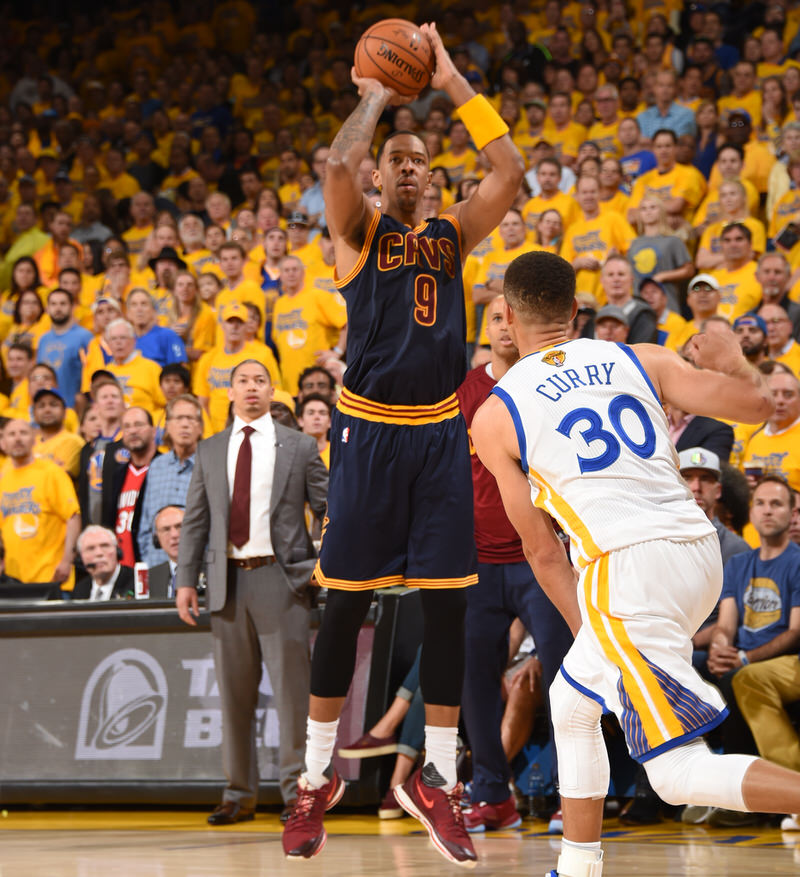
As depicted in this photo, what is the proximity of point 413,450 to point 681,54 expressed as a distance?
10.3m

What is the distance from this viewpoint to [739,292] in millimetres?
9953

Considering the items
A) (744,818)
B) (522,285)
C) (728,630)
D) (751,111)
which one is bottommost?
(744,818)

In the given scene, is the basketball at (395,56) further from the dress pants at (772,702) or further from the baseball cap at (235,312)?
the baseball cap at (235,312)

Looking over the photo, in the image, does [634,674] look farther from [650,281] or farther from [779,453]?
[650,281]

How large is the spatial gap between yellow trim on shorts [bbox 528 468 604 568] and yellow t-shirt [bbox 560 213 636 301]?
7401 mm

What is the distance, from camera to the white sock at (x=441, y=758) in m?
4.86

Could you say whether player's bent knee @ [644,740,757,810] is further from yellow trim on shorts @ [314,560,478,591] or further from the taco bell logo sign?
the taco bell logo sign

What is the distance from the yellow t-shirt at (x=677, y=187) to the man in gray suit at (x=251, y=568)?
18.7ft

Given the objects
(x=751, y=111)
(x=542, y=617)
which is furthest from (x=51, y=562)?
(x=751, y=111)

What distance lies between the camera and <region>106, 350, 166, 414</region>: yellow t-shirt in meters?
11.0

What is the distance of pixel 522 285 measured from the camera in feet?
13.2

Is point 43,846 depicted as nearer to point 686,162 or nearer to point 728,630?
point 728,630

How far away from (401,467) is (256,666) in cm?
255

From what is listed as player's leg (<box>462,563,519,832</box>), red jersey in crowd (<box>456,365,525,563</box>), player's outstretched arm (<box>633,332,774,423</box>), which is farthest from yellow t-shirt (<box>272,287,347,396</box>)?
player's outstretched arm (<box>633,332,774,423</box>)
